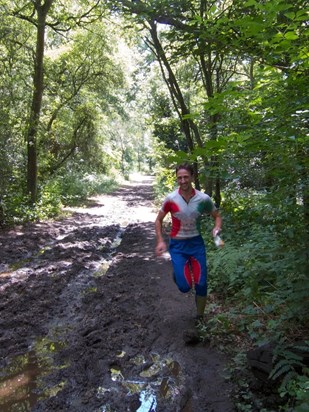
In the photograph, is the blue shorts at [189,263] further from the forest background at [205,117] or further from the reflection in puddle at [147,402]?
the reflection in puddle at [147,402]

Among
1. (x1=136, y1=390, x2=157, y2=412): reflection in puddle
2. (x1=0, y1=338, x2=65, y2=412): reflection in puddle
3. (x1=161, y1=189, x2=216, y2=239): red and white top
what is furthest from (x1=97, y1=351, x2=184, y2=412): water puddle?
(x1=161, y1=189, x2=216, y2=239): red and white top

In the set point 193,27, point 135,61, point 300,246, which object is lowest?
point 300,246

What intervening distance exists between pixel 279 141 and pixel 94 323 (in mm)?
3550

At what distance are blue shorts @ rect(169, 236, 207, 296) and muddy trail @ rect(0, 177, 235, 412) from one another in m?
0.64

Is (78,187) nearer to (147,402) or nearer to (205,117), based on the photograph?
(205,117)

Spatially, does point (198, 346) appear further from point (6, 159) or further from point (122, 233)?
point (6, 159)

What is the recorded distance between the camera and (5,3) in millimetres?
14664

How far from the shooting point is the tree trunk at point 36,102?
14672mm

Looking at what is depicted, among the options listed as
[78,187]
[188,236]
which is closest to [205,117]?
[188,236]

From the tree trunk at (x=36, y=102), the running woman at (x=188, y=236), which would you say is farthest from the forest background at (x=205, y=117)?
the running woman at (x=188, y=236)

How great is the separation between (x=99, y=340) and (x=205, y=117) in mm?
5479

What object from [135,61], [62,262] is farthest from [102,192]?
[62,262]

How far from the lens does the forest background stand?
370 centimetres

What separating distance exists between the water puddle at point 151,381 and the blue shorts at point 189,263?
0.99 metres
